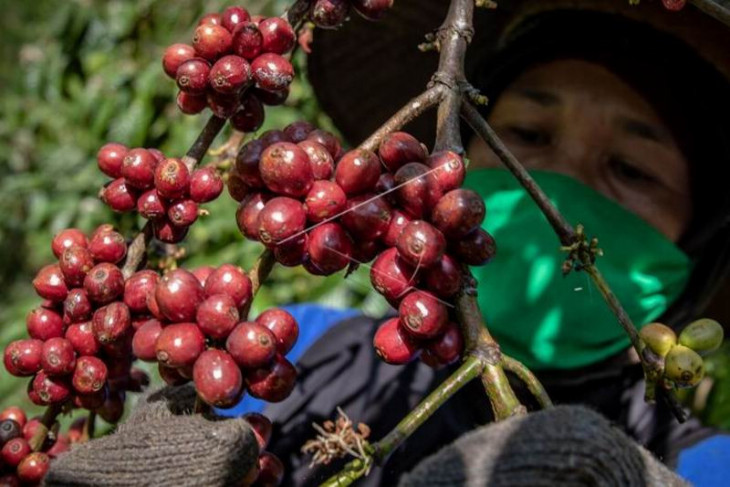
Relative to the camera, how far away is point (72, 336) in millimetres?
1172

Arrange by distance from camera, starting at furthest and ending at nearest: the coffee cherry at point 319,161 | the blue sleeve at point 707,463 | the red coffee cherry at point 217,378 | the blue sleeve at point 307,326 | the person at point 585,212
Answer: the blue sleeve at point 307,326
the person at point 585,212
the blue sleeve at point 707,463
the coffee cherry at point 319,161
the red coffee cherry at point 217,378

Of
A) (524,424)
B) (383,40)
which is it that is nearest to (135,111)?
(383,40)

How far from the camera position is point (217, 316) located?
98 cm

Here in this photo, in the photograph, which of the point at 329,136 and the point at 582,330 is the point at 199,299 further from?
the point at 582,330

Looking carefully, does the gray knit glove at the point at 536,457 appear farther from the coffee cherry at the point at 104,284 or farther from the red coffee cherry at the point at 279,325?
the coffee cherry at the point at 104,284

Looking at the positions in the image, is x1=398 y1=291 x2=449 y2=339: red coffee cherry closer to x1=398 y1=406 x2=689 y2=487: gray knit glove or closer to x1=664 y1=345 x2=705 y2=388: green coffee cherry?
x1=398 y1=406 x2=689 y2=487: gray knit glove

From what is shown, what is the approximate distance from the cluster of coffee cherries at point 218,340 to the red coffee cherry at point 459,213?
0.25 m

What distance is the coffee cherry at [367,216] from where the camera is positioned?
0.98 m

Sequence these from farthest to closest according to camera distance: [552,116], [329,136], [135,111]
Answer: [135,111]
[552,116]
[329,136]

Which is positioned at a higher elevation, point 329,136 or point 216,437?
point 329,136

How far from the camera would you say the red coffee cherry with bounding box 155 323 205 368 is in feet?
3.18

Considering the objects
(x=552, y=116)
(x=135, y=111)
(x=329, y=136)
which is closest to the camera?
(x=329, y=136)

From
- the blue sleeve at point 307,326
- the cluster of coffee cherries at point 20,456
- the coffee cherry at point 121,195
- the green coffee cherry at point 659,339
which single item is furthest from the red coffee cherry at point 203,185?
the blue sleeve at point 307,326

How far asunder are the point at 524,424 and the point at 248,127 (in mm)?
672
